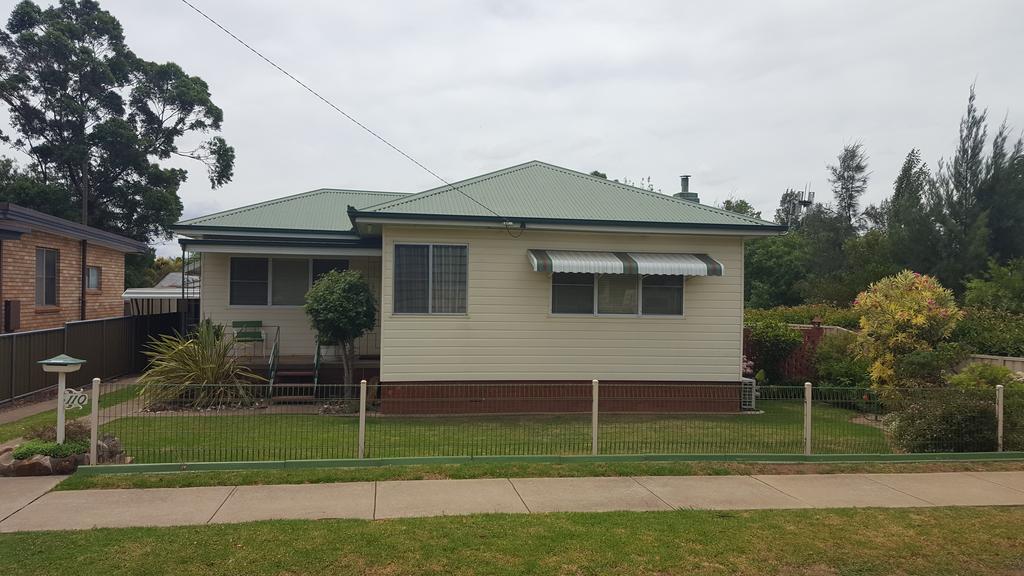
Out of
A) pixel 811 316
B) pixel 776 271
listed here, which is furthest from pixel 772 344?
pixel 776 271

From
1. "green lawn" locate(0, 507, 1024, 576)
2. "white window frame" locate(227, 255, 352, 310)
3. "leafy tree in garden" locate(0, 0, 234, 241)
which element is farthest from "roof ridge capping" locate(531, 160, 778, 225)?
"leafy tree in garden" locate(0, 0, 234, 241)

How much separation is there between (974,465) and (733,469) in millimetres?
3370

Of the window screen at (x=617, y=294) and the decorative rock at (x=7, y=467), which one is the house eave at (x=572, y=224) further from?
the decorative rock at (x=7, y=467)

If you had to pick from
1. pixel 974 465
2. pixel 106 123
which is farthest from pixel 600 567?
pixel 106 123

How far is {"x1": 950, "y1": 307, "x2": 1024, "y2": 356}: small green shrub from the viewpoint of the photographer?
13766 millimetres

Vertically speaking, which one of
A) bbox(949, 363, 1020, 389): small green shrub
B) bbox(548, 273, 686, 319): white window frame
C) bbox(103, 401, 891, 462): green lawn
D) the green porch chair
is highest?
bbox(548, 273, 686, 319): white window frame

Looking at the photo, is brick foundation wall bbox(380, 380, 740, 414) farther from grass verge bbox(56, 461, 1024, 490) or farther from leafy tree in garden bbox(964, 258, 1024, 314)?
leafy tree in garden bbox(964, 258, 1024, 314)

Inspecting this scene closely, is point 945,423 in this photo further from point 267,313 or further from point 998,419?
point 267,313

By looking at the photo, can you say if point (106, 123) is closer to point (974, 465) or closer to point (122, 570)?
point (122, 570)

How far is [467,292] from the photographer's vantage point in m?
13.3

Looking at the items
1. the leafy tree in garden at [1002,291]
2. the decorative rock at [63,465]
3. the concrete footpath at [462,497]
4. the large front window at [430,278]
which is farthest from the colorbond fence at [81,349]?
the leafy tree in garden at [1002,291]

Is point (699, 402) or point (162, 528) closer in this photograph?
point (162, 528)

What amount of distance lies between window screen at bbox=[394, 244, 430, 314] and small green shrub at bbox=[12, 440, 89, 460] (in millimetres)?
5889

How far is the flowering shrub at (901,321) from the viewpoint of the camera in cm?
1370
